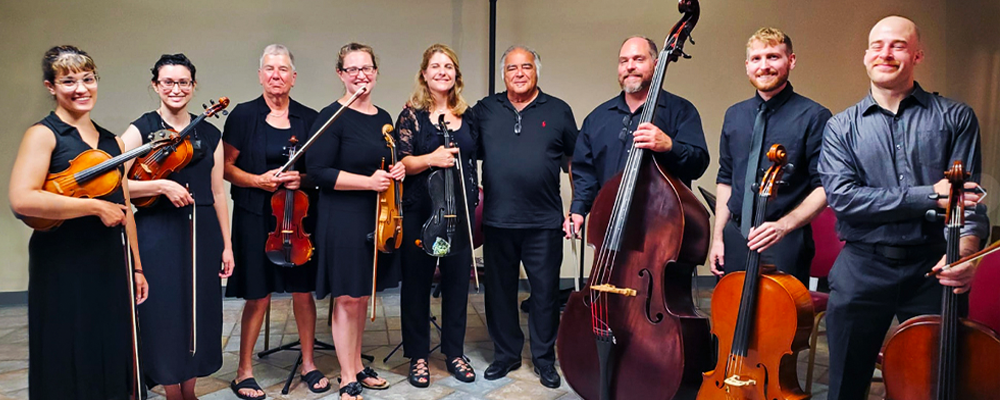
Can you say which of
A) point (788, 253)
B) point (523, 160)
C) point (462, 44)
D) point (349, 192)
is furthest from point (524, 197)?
point (462, 44)

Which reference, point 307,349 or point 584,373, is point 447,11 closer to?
point 307,349

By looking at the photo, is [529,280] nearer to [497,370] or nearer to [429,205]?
[497,370]

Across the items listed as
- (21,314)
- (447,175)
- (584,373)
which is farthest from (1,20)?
(584,373)

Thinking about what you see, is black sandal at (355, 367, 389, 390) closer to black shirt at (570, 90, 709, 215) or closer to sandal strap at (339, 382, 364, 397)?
sandal strap at (339, 382, 364, 397)

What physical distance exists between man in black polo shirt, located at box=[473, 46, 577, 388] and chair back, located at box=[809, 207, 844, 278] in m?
1.30

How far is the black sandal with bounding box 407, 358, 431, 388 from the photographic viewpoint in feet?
10.2

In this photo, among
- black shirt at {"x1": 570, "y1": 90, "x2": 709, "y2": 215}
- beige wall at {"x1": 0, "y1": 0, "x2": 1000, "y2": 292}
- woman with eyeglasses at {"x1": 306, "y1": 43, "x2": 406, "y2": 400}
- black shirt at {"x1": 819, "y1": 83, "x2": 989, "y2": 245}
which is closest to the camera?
black shirt at {"x1": 819, "y1": 83, "x2": 989, "y2": 245}

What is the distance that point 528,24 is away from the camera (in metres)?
5.17

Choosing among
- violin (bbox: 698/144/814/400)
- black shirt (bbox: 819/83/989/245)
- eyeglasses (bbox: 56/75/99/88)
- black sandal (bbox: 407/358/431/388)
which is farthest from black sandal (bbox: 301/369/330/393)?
black shirt (bbox: 819/83/989/245)

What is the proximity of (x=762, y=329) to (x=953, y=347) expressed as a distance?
1.61 feet

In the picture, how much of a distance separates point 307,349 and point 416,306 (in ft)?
1.77

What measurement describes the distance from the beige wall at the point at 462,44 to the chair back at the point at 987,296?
3.20m

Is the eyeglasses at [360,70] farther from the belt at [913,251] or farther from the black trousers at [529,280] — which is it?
the belt at [913,251]

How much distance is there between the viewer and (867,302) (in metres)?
2.04
